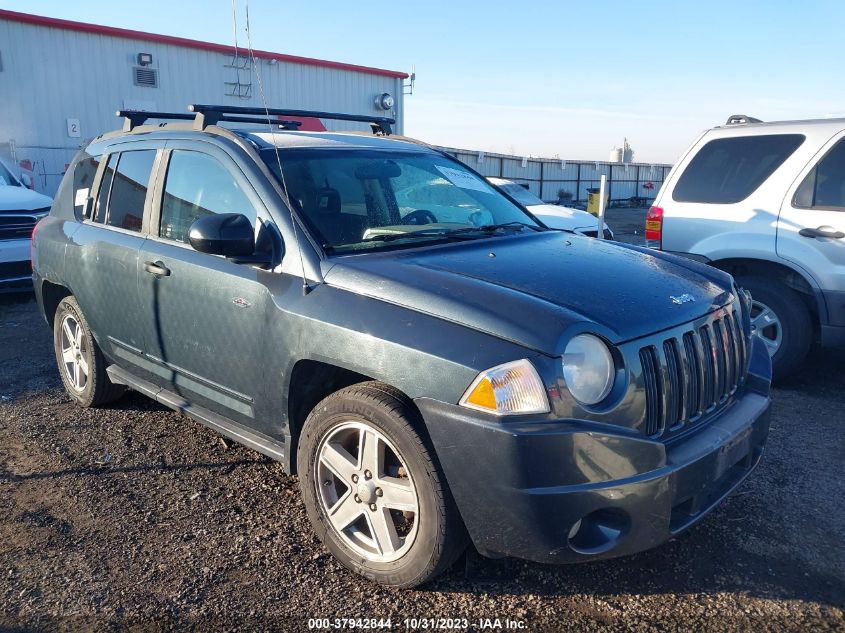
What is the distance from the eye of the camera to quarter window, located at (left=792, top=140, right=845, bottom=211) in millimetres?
5145

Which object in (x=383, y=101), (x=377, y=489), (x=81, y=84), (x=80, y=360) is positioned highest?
(x=383, y=101)

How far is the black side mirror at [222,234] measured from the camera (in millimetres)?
3025

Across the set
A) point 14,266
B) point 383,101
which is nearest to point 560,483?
point 14,266

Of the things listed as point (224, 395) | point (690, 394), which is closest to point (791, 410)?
point (690, 394)

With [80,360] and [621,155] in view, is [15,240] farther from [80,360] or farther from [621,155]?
[621,155]

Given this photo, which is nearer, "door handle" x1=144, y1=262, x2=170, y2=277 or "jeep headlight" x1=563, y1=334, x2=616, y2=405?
"jeep headlight" x1=563, y1=334, x2=616, y2=405

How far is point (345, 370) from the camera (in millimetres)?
3002

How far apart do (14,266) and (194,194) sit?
5.85 m

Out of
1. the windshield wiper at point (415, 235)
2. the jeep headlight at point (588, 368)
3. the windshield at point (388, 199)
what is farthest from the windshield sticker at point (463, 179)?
the jeep headlight at point (588, 368)

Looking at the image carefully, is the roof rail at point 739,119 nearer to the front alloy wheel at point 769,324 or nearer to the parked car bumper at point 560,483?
the front alloy wheel at point 769,324

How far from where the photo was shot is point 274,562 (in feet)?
10.1

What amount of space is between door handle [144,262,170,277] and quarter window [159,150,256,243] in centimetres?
16

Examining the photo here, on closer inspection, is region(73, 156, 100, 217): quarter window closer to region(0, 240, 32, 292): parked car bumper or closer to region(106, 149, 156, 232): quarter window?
region(106, 149, 156, 232): quarter window

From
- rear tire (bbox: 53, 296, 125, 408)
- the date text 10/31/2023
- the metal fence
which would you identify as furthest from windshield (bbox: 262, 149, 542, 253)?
the metal fence
